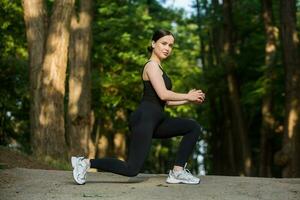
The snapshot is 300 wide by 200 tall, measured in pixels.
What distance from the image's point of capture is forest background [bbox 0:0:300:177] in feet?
39.9

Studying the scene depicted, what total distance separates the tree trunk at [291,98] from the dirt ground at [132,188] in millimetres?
8719

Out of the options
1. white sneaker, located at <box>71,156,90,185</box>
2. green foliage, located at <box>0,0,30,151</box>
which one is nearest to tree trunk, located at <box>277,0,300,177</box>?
green foliage, located at <box>0,0,30,151</box>

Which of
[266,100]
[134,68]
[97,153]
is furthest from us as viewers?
[97,153]

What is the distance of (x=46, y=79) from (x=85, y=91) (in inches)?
181

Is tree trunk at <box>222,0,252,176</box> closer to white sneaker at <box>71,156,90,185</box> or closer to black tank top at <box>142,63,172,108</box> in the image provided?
black tank top at <box>142,63,172,108</box>

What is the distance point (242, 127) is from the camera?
73.0 feet

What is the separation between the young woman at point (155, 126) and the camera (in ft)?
22.6

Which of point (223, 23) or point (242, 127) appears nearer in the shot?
point (242, 127)

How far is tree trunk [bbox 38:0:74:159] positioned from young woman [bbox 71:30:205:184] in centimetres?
503

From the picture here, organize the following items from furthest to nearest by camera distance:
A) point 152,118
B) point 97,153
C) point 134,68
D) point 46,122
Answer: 1. point 97,153
2. point 134,68
3. point 46,122
4. point 152,118

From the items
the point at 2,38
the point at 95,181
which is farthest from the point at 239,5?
the point at 95,181

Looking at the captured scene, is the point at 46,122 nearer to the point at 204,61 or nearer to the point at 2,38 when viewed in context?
the point at 2,38

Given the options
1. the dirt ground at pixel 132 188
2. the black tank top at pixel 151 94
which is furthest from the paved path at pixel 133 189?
the black tank top at pixel 151 94

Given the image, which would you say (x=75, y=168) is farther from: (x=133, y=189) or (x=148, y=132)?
(x=148, y=132)
